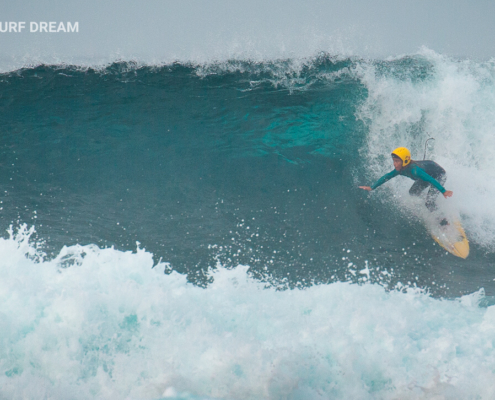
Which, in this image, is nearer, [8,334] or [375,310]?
[8,334]

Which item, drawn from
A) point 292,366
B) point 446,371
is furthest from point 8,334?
point 446,371

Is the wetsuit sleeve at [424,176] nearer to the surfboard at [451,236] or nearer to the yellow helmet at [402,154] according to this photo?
the yellow helmet at [402,154]

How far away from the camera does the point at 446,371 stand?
3008 millimetres

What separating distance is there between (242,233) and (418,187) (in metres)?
2.48

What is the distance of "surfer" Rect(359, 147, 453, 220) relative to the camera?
4.53 m

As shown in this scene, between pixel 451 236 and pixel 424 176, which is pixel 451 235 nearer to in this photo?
pixel 451 236

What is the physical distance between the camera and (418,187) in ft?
16.0

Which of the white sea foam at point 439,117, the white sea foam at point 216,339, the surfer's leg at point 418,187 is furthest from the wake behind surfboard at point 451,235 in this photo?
the white sea foam at point 216,339

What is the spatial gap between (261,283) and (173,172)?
253 centimetres

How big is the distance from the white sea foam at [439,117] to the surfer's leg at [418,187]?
39cm

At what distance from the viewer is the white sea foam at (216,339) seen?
2.77 metres

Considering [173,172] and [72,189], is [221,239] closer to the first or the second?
[173,172]

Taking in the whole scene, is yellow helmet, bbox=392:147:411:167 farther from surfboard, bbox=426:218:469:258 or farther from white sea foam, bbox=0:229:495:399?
white sea foam, bbox=0:229:495:399

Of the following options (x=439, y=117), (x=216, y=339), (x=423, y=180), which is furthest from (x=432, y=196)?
(x=216, y=339)
